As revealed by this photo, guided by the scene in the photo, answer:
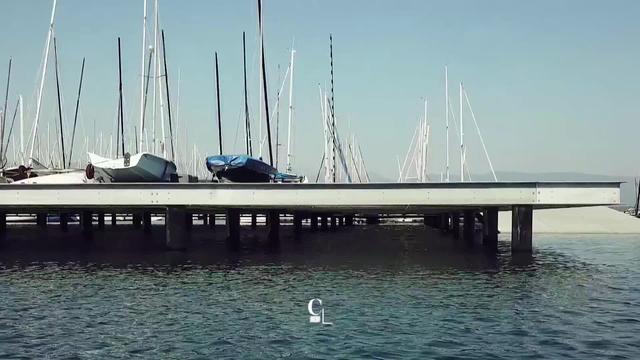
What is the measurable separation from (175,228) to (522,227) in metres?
20.6

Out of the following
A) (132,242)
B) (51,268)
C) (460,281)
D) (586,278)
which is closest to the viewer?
(460,281)

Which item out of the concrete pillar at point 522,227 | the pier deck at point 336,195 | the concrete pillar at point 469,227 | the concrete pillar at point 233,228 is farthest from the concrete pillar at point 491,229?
the concrete pillar at point 233,228

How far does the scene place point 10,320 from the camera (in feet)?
61.4

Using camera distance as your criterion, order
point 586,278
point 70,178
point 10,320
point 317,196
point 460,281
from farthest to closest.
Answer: point 70,178 → point 317,196 → point 586,278 → point 460,281 → point 10,320

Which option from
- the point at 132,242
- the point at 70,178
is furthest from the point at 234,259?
the point at 132,242

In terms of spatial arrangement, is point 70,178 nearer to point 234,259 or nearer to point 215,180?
point 215,180

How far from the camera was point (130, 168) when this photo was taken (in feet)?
127

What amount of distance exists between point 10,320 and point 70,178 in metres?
24.6

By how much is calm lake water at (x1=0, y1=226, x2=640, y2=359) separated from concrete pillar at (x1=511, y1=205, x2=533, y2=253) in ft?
3.94

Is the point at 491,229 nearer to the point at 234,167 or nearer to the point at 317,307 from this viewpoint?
the point at 234,167

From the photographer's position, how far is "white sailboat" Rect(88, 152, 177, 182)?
1533 inches

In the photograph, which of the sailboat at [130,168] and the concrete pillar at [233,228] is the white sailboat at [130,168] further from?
the concrete pillar at [233,228]

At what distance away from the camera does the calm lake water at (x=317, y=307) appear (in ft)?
50.1

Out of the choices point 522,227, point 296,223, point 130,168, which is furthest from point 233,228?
point 522,227
